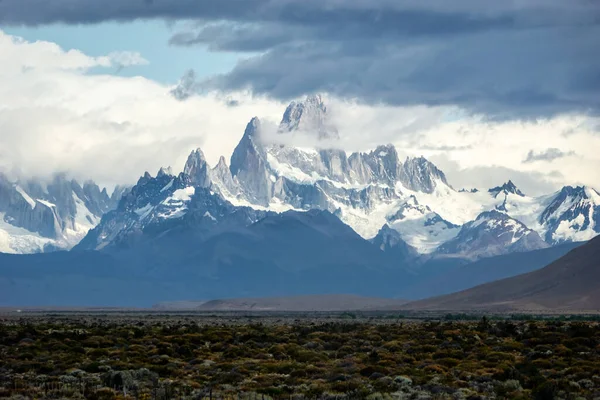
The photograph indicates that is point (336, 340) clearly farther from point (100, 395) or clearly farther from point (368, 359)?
point (100, 395)

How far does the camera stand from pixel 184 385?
61.5 meters

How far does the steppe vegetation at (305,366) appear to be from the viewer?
58125mm

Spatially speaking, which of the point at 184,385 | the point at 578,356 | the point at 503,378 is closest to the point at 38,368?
the point at 184,385

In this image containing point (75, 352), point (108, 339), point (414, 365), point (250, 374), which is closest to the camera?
point (250, 374)

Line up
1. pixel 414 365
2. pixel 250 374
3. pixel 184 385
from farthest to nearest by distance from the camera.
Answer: pixel 414 365
pixel 250 374
pixel 184 385

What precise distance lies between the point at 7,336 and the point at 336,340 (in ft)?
90.6

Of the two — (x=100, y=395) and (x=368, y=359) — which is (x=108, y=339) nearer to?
(x=368, y=359)

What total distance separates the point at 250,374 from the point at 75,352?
796 inches

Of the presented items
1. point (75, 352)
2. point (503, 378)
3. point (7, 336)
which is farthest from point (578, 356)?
point (7, 336)

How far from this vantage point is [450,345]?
85.9 m

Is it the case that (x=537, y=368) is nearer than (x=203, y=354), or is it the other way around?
(x=537, y=368)

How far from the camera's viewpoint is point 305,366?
7019 cm

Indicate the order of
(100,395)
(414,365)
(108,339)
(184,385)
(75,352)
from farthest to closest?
1. (108,339)
2. (75,352)
3. (414,365)
4. (184,385)
5. (100,395)

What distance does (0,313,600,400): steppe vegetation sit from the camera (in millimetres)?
58125
